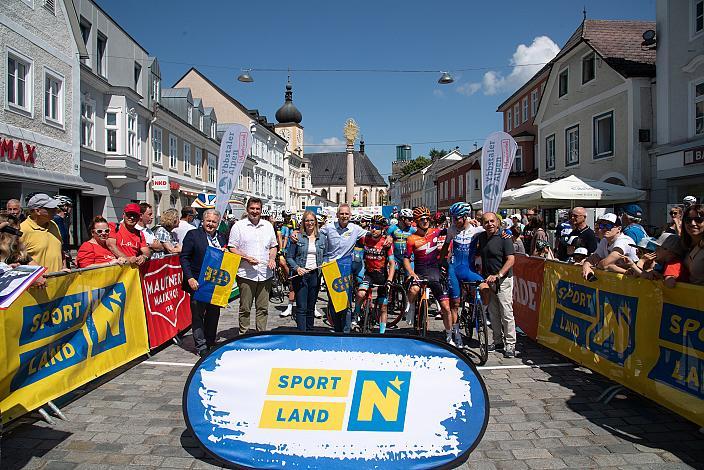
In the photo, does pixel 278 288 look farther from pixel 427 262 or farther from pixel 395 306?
pixel 427 262

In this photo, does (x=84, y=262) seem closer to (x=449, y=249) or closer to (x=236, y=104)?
(x=449, y=249)

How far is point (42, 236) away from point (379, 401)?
13.9 ft

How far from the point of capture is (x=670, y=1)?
53.8 feet

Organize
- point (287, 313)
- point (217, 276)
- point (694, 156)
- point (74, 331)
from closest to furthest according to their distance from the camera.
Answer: point (74, 331)
point (217, 276)
point (287, 313)
point (694, 156)

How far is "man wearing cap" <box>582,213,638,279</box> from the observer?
18.8ft

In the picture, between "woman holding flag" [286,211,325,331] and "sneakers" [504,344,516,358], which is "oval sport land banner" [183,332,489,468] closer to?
"woman holding flag" [286,211,325,331]

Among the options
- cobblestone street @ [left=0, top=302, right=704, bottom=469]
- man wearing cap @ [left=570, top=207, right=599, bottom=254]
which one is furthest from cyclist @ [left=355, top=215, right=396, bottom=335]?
man wearing cap @ [left=570, top=207, right=599, bottom=254]

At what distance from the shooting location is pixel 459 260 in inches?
281

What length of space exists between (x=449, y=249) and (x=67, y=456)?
226 inches

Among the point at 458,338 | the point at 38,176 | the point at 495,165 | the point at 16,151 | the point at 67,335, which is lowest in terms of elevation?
the point at 458,338

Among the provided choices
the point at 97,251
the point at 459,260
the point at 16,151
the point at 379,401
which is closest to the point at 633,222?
the point at 459,260

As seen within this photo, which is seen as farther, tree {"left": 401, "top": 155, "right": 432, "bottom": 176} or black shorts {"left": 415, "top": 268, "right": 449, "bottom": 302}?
tree {"left": 401, "top": 155, "right": 432, "bottom": 176}

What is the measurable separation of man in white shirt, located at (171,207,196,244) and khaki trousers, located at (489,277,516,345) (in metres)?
5.18

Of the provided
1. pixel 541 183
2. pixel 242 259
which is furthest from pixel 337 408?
pixel 541 183
